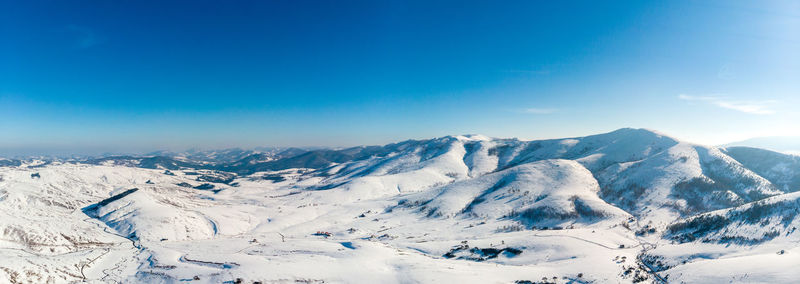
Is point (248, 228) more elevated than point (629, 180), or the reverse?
point (629, 180)

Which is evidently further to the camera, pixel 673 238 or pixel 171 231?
pixel 171 231

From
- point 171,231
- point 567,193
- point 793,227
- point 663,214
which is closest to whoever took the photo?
point 793,227

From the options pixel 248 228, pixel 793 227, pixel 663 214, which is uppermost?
pixel 793 227

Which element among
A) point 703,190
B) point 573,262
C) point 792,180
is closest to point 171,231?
point 573,262

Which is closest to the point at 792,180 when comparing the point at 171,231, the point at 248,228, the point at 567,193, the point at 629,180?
the point at 629,180

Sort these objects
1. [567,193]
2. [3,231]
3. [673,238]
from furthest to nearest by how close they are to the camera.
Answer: [567,193] < [3,231] < [673,238]

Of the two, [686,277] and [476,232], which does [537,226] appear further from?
[686,277]
